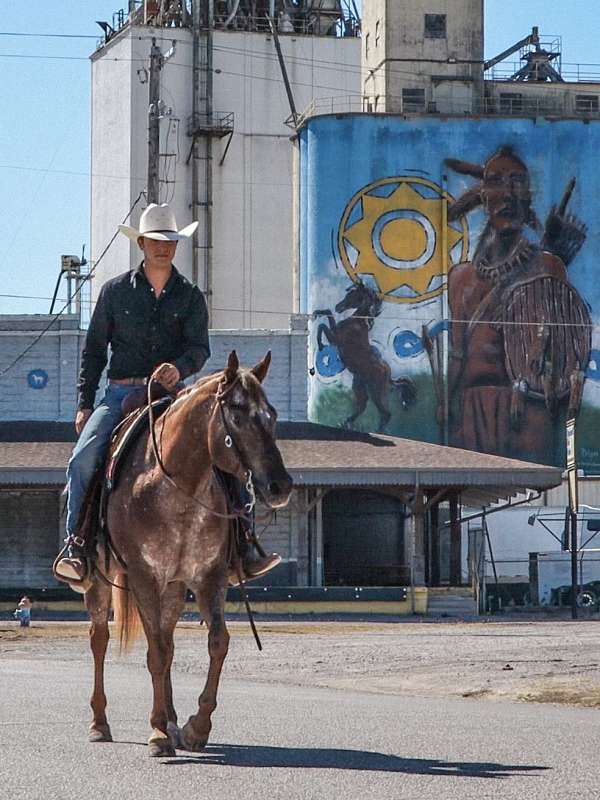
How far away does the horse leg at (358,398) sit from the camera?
6656 cm

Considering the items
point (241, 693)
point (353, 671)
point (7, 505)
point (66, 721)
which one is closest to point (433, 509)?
point (7, 505)

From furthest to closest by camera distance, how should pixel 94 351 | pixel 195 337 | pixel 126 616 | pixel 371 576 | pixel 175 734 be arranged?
1. pixel 371 576
2. pixel 94 351
3. pixel 195 337
4. pixel 126 616
5. pixel 175 734

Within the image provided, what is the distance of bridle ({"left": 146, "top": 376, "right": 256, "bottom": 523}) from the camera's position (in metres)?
8.95

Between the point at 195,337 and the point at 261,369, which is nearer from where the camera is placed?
the point at 261,369

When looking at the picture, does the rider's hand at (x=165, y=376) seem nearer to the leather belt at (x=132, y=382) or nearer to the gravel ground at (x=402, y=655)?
the leather belt at (x=132, y=382)

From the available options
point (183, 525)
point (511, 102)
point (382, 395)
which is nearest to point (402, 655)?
point (183, 525)

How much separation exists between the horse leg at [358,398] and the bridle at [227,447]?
5631 cm

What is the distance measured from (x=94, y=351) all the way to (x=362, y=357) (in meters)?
55.5

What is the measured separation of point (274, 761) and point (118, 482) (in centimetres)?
213

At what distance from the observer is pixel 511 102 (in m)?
70.8

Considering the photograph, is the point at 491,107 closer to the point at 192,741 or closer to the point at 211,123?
the point at 211,123

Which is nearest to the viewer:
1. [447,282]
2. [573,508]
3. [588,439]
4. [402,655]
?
[402,655]

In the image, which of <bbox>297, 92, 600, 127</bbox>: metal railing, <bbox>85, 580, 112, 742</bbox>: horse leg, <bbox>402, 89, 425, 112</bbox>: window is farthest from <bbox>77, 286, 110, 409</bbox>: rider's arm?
<bbox>402, 89, 425, 112</bbox>: window

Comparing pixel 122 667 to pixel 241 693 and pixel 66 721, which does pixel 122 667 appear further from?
pixel 66 721
